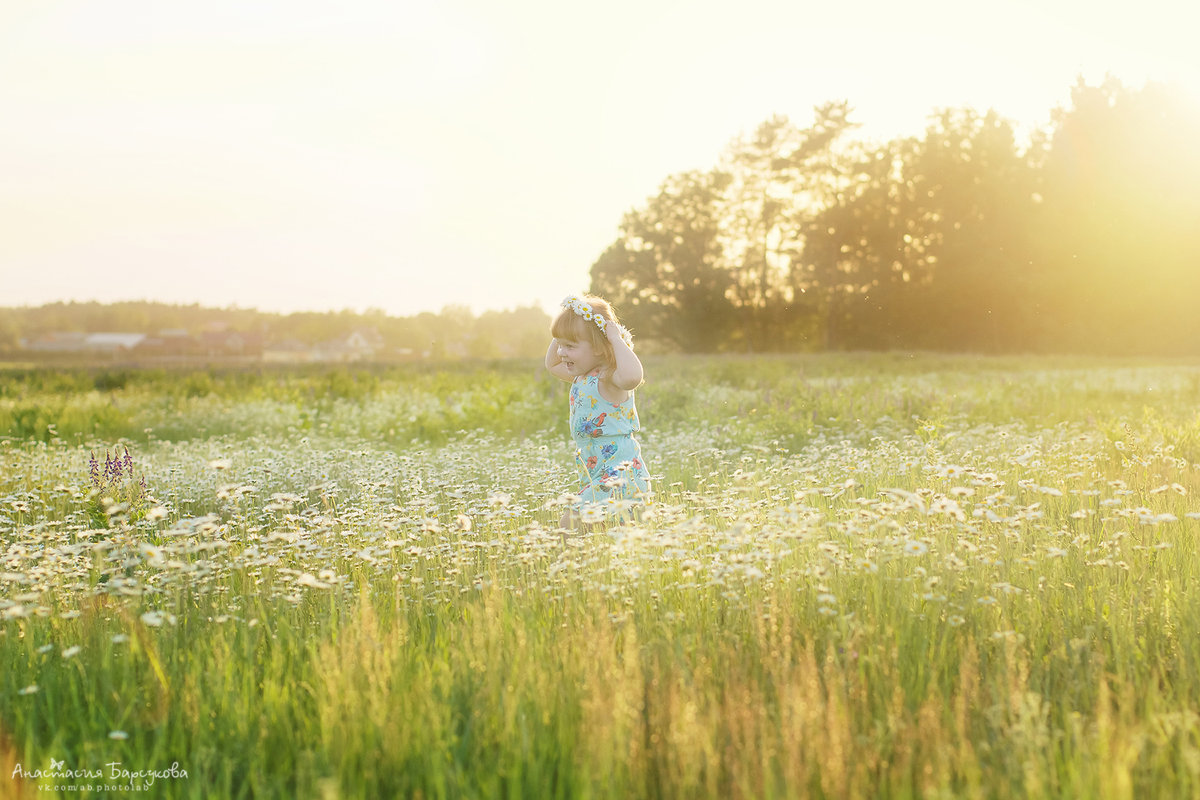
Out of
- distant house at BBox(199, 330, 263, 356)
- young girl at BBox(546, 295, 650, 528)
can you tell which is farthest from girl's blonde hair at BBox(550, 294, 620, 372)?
distant house at BBox(199, 330, 263, 356)

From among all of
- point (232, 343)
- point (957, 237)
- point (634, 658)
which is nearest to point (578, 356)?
point (634, 658)

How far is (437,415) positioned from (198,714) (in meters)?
10.3

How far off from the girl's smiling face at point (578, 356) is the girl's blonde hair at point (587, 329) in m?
0.03

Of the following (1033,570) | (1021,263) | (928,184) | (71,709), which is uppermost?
(928,184)

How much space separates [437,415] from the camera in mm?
12914

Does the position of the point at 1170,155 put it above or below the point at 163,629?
above

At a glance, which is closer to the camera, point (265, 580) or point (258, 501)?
point (265, 580)

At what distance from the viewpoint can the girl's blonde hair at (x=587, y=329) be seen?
5.82 meters

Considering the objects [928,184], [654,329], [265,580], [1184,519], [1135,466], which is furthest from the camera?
[654,329]

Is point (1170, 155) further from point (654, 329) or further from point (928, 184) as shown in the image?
point (654, 329)

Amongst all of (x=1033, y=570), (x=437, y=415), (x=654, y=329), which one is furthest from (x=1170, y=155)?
(x=1033, y=570)

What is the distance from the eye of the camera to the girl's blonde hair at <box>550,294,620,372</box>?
582cm

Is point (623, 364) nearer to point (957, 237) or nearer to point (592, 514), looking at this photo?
point (592, 514)

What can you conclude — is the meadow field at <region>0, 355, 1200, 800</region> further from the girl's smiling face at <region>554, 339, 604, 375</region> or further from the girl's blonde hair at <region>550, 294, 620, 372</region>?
the girl's blonde hair at <region>550, 294, 620, 372</region>
